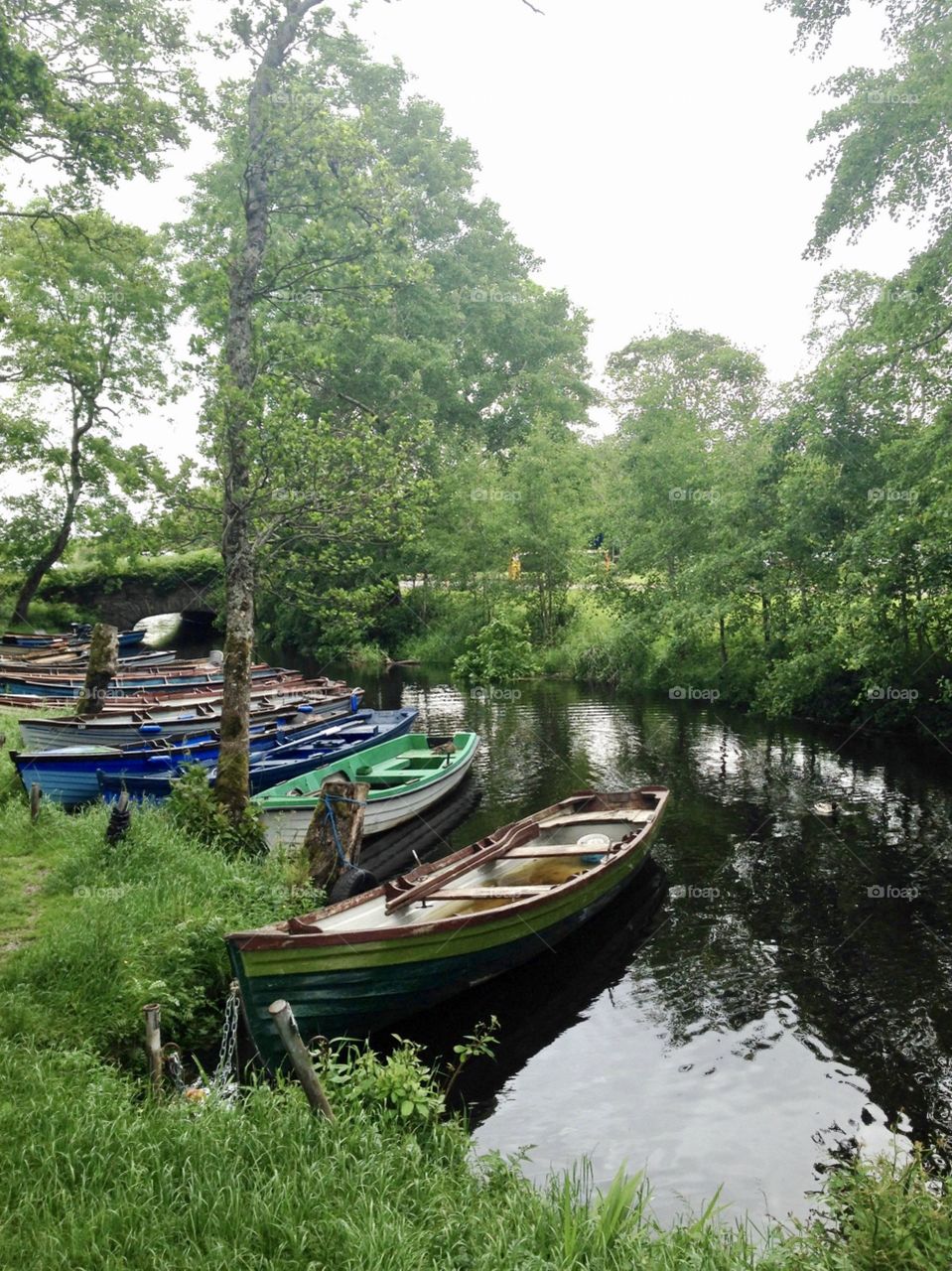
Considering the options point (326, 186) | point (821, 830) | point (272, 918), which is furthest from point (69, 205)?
point (821, 830)

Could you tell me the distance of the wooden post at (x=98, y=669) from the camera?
17.7 m

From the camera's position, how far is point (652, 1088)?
7.81m

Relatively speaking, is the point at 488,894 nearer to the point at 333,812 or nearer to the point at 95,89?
the point at 333,812

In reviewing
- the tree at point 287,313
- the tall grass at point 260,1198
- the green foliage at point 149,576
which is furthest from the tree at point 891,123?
the green foliage at point 149,576

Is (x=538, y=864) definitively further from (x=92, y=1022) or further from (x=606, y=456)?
(x=606, y=456)

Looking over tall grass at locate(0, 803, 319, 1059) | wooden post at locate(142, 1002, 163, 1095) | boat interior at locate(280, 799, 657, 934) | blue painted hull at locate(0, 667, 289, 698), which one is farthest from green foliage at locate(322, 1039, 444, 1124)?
blue painted hull at locate(0, 667, 289, 698)

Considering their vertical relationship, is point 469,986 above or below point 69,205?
below

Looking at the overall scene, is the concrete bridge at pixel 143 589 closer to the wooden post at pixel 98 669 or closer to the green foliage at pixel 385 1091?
the wooden post at pixel 98 669

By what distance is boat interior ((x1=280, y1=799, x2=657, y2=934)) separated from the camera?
9.04m

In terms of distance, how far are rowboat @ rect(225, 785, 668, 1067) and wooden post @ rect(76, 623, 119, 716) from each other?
33.3ft

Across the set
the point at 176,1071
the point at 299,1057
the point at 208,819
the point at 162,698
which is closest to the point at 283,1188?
the point at 299,1057

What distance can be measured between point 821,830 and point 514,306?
31.9 m

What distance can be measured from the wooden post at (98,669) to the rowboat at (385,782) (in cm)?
575

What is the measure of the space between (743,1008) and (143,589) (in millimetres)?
42156
